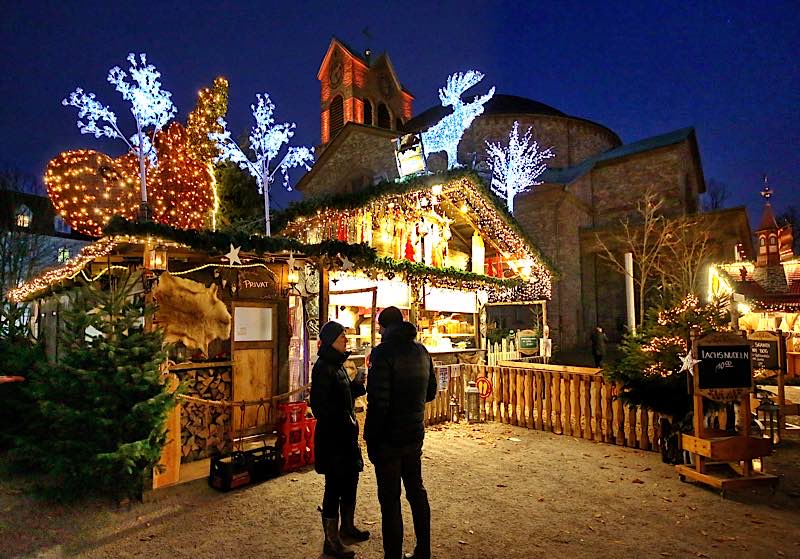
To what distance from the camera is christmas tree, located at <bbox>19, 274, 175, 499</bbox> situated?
17.7 ft

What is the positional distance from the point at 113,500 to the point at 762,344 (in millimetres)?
10354

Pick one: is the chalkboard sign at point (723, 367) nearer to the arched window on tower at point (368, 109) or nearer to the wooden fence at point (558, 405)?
the wooden fence at point (558, 405)

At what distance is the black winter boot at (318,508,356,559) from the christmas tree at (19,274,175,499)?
2.54 m

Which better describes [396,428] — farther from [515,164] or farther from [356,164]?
[356,164]

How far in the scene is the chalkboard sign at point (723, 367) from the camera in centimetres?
621

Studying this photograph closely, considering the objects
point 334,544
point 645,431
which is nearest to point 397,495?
point 334,544

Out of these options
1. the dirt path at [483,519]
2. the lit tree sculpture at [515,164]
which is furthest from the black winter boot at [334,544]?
the lit tree sculpture at [515,164]

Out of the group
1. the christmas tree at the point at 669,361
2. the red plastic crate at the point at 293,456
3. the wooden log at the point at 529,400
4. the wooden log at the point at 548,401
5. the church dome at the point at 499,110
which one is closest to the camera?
the red plastic crate at the point at 293,456

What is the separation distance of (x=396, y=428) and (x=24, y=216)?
27.8m

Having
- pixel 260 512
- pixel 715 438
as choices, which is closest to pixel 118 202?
pixel 260 512

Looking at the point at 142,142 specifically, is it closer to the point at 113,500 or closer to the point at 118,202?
the point at 118,202

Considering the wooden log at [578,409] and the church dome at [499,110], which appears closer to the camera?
the wooden log at [578,409]

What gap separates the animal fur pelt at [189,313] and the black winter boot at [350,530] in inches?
146

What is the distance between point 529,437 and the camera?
29.3 ft
